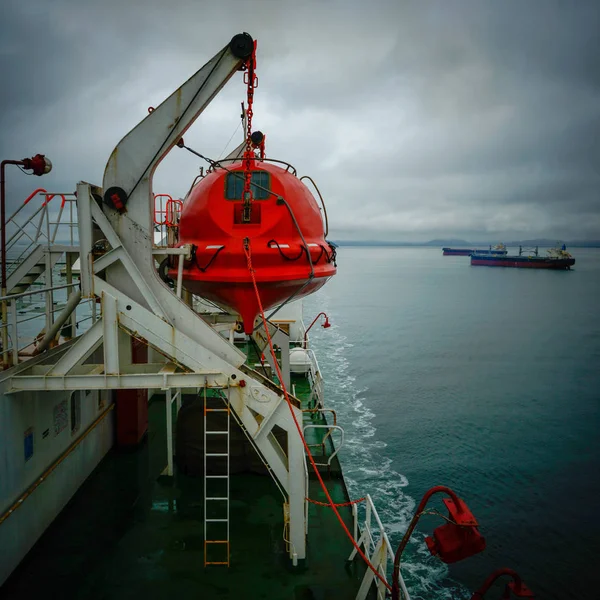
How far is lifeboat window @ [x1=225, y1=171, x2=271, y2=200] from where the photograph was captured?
22.3 feet

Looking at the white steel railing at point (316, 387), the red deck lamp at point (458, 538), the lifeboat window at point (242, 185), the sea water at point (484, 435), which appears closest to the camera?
the red deck lamp at point (458, 538)

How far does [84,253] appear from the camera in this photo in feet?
18.9

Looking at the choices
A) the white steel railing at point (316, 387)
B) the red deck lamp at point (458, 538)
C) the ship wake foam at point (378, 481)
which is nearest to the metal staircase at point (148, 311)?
Result: the red deck lamp at point (458, 538)

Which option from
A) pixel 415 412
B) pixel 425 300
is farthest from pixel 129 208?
pixel 425 300

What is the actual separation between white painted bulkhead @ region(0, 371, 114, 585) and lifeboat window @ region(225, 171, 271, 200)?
12.5 feet

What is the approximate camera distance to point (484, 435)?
52.2 feet

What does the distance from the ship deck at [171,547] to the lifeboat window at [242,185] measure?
5.04 m

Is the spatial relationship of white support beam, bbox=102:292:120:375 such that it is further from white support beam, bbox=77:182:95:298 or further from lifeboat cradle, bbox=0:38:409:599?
white support beam, bbox=77:182:95:298

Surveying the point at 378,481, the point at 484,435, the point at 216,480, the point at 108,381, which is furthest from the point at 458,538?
the point at 484,435

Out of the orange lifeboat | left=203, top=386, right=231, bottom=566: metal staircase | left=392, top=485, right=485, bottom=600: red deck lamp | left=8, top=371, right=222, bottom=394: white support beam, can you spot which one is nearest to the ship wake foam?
left=203, top=386, right=231, bottom=566: metal staircase

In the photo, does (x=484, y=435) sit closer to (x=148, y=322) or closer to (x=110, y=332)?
(x=148, y=322)

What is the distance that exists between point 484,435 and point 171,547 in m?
12.5

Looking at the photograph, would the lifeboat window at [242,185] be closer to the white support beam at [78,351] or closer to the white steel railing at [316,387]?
the white support beam at [78,351]

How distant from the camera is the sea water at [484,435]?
10047mm
